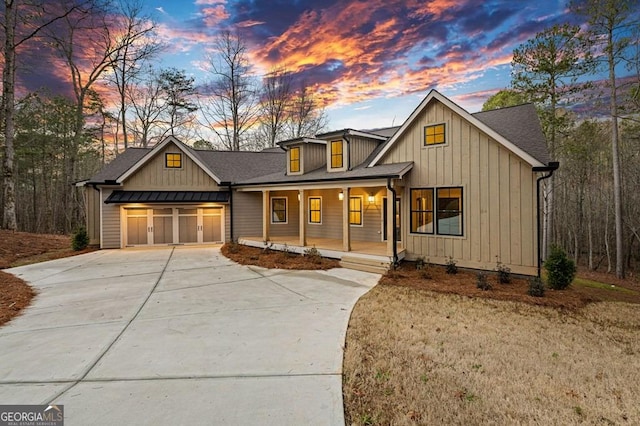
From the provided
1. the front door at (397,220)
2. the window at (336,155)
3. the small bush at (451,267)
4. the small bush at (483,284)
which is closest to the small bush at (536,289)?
the small bush at (483,284)

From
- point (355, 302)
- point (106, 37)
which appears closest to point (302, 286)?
point (355, 302)

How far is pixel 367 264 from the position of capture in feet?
32.6

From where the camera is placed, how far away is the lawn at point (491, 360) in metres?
2.99

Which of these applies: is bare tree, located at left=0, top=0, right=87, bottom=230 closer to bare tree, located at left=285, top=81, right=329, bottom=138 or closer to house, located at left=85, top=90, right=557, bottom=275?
house, located at left=85, top=90, right=557, bottom=275

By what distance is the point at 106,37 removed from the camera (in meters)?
21.1

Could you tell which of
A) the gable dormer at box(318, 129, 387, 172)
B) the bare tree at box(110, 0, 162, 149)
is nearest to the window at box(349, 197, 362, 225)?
the gable dormer at box(318, 129, 387, 172)

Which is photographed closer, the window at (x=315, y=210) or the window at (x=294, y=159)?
the window at (x=294, y=159)

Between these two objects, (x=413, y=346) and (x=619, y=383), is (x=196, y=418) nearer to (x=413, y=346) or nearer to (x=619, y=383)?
(x=413, y=346)

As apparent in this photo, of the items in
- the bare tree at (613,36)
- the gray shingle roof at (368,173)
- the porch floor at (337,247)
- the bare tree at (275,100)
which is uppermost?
the bare tree at (275,100)

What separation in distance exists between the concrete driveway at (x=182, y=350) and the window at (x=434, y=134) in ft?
16.5

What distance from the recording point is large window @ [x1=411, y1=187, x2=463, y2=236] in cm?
950

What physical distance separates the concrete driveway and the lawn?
477 millimetres

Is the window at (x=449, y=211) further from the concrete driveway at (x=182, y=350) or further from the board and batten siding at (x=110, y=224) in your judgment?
the board and batten siding at (x=110, y=224)

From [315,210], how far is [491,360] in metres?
11.0
